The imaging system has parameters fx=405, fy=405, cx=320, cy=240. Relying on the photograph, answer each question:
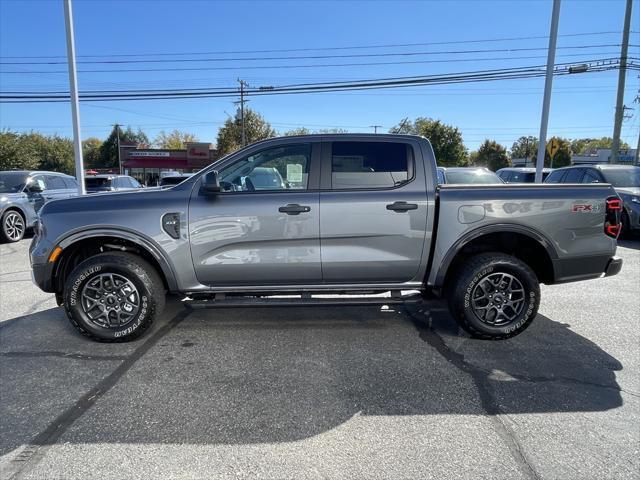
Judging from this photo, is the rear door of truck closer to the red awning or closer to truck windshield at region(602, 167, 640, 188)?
truck windshield at region(602, 167, 640, 188)

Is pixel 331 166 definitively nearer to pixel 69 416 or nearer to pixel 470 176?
pixel 69 416

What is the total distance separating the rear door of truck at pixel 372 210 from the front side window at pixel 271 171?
0.21 metres

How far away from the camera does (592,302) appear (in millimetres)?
5320

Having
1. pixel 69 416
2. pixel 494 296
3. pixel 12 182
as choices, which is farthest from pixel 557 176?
pixel 12 182

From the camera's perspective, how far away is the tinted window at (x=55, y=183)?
11473 mm

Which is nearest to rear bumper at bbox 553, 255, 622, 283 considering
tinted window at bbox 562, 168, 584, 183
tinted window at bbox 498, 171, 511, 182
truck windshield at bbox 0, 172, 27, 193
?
tinted window at bbox 562, 168, 584, 183

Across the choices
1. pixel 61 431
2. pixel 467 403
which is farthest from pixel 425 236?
pixel 61 431

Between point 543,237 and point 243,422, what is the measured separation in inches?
124

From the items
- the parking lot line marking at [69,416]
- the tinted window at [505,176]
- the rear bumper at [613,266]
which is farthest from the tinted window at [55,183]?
the tinted window at [505,176]

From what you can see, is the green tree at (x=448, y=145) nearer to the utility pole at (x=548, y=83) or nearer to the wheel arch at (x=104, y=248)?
the utility pole at (x=548, y=83)

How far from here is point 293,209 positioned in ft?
12.3

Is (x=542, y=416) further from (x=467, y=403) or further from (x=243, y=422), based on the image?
(x=243, y=422)

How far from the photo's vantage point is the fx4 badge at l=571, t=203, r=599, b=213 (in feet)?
12.7

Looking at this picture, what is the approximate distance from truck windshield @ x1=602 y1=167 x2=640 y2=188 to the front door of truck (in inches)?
383
